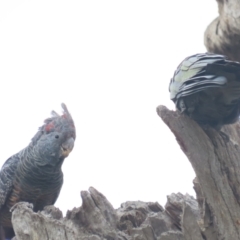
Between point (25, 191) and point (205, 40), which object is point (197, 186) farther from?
point (25, 191)

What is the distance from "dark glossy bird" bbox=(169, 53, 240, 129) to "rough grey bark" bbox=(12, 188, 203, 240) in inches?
26.1

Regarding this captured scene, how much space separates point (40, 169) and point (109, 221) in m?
1.26

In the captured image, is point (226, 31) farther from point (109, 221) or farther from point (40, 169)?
point (40, 169)

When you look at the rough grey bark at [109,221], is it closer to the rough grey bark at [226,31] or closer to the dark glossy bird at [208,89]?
the dark glossy bird at [208,89]

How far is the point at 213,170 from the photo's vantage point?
12.1 ft

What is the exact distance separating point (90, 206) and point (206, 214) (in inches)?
35.2

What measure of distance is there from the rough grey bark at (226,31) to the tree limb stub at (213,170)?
119cm

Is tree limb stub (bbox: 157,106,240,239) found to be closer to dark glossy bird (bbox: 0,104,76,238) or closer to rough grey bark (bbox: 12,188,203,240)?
rough grey bark (bbox: 12,188,203,240)

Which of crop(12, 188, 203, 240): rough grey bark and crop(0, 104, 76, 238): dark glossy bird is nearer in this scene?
crop(12, 188, 203, 240): rough grey bark

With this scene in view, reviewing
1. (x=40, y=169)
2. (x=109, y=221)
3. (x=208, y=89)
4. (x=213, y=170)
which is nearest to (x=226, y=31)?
(x=208, y=89)

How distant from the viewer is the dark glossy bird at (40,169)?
16.1 feet

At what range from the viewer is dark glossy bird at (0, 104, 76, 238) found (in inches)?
193

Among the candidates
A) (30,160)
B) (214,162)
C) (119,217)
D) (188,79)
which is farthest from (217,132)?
(30,160)

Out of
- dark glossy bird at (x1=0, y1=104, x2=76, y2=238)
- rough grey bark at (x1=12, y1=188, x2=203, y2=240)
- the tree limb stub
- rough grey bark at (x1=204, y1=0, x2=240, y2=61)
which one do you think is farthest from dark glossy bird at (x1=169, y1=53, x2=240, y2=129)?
dark glossy bird at (x1=0, y1=104, x2=76, y2=238)
